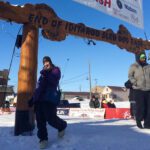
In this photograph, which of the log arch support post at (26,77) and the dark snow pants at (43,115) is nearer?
the dark snow pants at (43,115)

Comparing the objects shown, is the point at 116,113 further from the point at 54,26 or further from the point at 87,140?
the point at 87,140

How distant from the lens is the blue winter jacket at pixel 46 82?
225 inches

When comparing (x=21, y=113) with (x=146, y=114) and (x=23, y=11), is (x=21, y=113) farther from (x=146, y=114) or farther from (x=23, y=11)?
(x=146, y=114)

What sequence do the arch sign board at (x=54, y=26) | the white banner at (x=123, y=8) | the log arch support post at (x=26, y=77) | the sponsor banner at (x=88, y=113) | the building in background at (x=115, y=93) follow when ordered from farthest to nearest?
the building in background at (x=115, y=93)
the sponsor banner at (x=88, y=113)
the white banner at (x=123, y=8)
the arch sign board at (x=54, y=26)
the log arch support post at (x=26, y=77)

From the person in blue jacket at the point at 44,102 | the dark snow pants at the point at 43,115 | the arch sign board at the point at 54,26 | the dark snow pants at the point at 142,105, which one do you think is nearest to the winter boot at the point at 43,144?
the person in blue jacket at the point at 44,102

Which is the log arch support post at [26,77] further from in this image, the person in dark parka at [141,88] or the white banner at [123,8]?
the person in dark parka at [141,88]

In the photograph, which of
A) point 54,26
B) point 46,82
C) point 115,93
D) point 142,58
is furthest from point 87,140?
point 115,93

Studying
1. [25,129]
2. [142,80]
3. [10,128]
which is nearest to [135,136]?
[142,80]

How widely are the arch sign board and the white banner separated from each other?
0.39m

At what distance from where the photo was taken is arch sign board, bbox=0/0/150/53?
7160 millimetres

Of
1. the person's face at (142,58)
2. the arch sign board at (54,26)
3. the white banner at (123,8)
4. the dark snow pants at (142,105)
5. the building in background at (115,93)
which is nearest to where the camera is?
the arch sign board at (54,26)

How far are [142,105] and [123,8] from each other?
3.68m

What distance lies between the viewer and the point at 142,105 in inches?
288

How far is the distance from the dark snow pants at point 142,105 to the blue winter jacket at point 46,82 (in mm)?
2133
